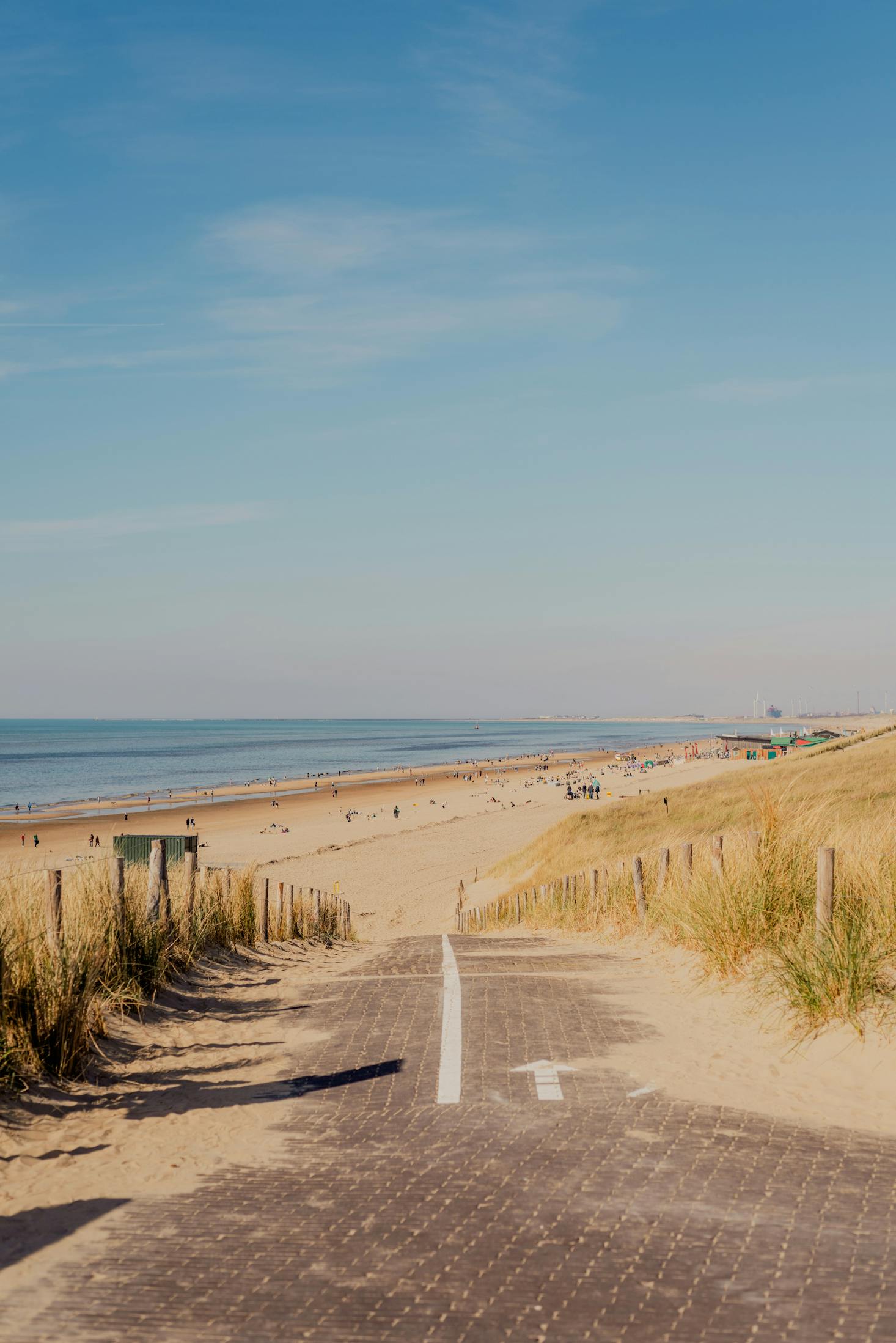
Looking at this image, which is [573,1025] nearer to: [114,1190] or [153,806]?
[114,1190]

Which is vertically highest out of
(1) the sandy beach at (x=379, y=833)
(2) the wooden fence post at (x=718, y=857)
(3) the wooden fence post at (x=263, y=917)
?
(2) the wooden fence post at (x=718, y=857)

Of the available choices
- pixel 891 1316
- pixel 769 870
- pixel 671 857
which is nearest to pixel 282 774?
pixel 671 857

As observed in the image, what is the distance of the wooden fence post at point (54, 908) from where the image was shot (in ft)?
30.5

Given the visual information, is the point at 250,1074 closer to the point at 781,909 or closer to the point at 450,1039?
the point at 450,1039

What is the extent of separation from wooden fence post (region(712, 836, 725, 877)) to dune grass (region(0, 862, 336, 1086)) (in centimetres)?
644

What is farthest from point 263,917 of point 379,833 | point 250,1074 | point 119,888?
point 379,833

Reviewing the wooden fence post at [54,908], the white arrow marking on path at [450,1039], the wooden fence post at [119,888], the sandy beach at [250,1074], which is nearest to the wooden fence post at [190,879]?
the sandy beach at [250,1074]

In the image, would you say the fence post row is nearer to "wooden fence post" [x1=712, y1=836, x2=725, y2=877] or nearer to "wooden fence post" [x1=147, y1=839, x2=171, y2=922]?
"wooden fence post" [x1=712, y1=836, x2=725, y2=877]

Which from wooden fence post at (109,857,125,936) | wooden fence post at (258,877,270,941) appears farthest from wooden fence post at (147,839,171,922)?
wooden fence post at (258,877,270,941)

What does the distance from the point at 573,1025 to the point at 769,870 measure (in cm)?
325

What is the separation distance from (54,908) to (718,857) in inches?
297

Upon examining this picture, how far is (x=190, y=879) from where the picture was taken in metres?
14.2

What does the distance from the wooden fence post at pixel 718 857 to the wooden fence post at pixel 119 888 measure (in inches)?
265

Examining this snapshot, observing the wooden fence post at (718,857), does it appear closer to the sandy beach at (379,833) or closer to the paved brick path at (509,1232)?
the paved brick path at (509,1232)
